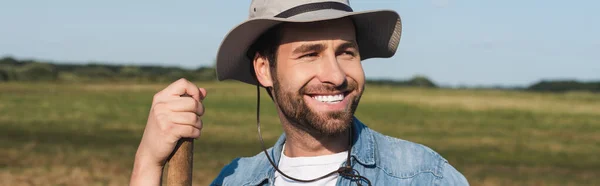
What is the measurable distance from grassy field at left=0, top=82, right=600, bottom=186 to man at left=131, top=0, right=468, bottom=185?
12.3m

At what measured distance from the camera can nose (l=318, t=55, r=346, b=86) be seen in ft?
8.80

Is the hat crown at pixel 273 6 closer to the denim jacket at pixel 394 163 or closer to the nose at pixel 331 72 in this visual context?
the nose at pixel 331 72

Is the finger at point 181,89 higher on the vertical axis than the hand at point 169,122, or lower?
higher

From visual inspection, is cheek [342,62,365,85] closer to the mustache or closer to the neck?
the mustache

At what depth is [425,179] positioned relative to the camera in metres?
2.70

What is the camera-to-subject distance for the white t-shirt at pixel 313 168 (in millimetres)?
2859

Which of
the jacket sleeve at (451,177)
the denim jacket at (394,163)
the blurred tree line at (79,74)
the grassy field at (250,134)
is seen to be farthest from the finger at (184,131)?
the blurred tree line at (79,74)

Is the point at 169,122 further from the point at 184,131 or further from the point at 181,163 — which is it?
the point at 181,163

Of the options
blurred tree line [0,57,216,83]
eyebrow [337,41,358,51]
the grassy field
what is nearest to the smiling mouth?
eyebrow [337,41,358,51]

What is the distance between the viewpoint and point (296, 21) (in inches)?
108

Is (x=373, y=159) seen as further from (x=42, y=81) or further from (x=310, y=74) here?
(x=42, y=81)

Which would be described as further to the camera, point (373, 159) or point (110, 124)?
point (110, 124)

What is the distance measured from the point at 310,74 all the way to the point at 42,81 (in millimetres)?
75801

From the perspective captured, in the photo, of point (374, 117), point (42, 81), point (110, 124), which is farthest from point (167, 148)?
point (42, 81)
